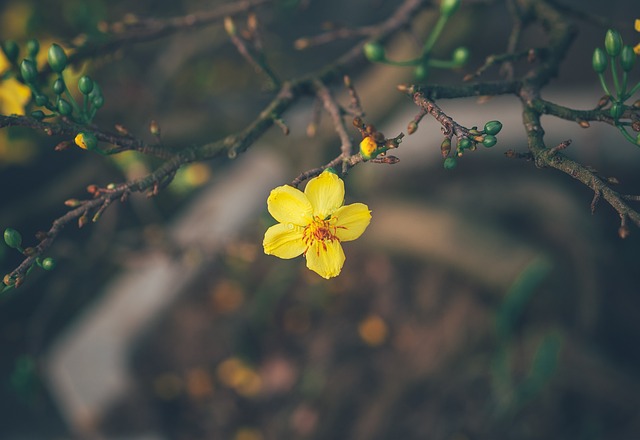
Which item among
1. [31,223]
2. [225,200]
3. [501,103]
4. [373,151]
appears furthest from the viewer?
[225,200]

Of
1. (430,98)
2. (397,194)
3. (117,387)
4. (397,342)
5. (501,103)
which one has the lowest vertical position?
(117,387)

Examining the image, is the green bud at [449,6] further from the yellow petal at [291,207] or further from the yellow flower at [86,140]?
the yellow flower at [86,140]

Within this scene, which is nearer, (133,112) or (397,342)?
(133,112)

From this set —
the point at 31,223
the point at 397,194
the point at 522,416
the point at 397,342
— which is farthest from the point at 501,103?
the point at 31,223

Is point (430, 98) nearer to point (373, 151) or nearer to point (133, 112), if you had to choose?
point (373, 151)

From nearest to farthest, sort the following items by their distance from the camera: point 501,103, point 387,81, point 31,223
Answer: point 387,81 < point 31,223 < point 501,103

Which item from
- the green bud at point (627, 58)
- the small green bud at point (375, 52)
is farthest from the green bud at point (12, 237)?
the green bud at point (627, 58)

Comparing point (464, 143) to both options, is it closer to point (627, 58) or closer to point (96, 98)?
point (627, 58)
